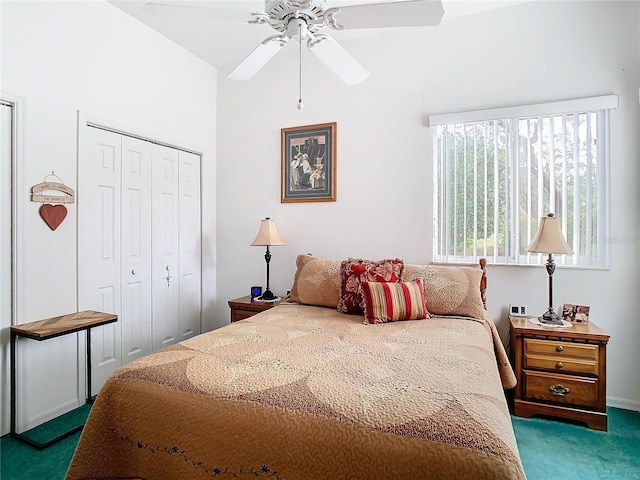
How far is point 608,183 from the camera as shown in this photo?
252 centimetres

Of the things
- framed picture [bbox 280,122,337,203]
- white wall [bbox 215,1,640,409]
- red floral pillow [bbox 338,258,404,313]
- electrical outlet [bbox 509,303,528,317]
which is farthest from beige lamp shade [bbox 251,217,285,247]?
electrical outlet [bbox 509,303,528,317]

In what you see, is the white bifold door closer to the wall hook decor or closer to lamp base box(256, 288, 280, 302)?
the wall hook decor

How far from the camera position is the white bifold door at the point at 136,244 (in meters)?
2.67

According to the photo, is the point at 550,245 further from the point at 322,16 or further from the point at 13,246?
the point at 13,246

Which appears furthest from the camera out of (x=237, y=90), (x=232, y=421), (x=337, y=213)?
(x=237, y=90)

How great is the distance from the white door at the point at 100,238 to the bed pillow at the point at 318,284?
4.52ft

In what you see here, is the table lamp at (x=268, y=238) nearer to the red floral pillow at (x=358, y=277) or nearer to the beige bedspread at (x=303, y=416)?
the red floral pillow at (x=358, y=277)

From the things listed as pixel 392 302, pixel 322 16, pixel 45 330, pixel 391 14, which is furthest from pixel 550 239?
pixel 45 330

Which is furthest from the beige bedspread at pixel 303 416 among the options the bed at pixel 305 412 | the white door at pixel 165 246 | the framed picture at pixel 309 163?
the framed picture at pixel 309 163

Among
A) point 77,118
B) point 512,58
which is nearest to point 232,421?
point 77,118

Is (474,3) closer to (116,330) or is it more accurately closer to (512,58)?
(512,58)

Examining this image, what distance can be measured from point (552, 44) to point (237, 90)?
269 centimetres

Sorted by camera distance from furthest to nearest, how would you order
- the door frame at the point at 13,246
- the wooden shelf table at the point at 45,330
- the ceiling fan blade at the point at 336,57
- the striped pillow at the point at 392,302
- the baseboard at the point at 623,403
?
the baseboard at the point at 623,403 → the striped pillow at the point at 392,302 → the door frame at the point at 13,246 → the wooden shelf table at the point at 45,330 → the ceiling fan blade at the point at 336,57

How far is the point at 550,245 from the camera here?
2.39 meters
